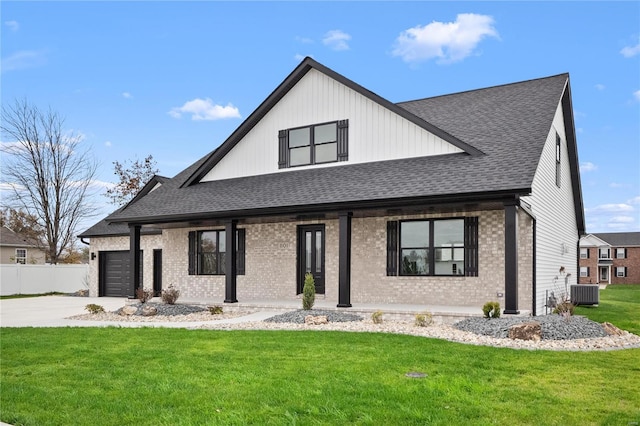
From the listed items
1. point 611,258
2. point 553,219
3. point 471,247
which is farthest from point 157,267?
point 611,258

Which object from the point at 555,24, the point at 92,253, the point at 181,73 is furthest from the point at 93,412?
the point at 92,253

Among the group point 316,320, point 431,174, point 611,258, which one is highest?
point 431,174

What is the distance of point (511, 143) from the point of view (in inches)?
561

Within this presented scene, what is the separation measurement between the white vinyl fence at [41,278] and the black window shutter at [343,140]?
20837 mm

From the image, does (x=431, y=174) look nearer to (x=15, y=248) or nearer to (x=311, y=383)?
(x=311, y=383)

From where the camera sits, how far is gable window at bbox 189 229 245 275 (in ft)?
62.1

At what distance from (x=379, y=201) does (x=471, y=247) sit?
2.82 meters

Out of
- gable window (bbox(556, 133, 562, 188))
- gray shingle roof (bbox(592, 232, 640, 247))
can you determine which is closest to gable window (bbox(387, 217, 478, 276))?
gable window (bbox(556, 133, 562, 188))

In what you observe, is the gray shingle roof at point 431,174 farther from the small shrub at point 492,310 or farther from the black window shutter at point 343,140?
the small shrub at point 492,310

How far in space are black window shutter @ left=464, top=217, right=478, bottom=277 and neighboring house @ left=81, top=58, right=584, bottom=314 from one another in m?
0.04

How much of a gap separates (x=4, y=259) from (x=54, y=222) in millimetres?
9305

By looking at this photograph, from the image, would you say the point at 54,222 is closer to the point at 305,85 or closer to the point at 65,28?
the point at 65,28

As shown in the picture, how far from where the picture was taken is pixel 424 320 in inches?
461

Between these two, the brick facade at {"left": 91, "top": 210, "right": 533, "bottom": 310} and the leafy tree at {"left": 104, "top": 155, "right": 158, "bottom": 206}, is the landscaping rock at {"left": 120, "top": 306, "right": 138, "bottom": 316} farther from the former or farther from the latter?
the leafy tree at {"left": 104, "top": 155, "right": 158, "bottom": 206}
